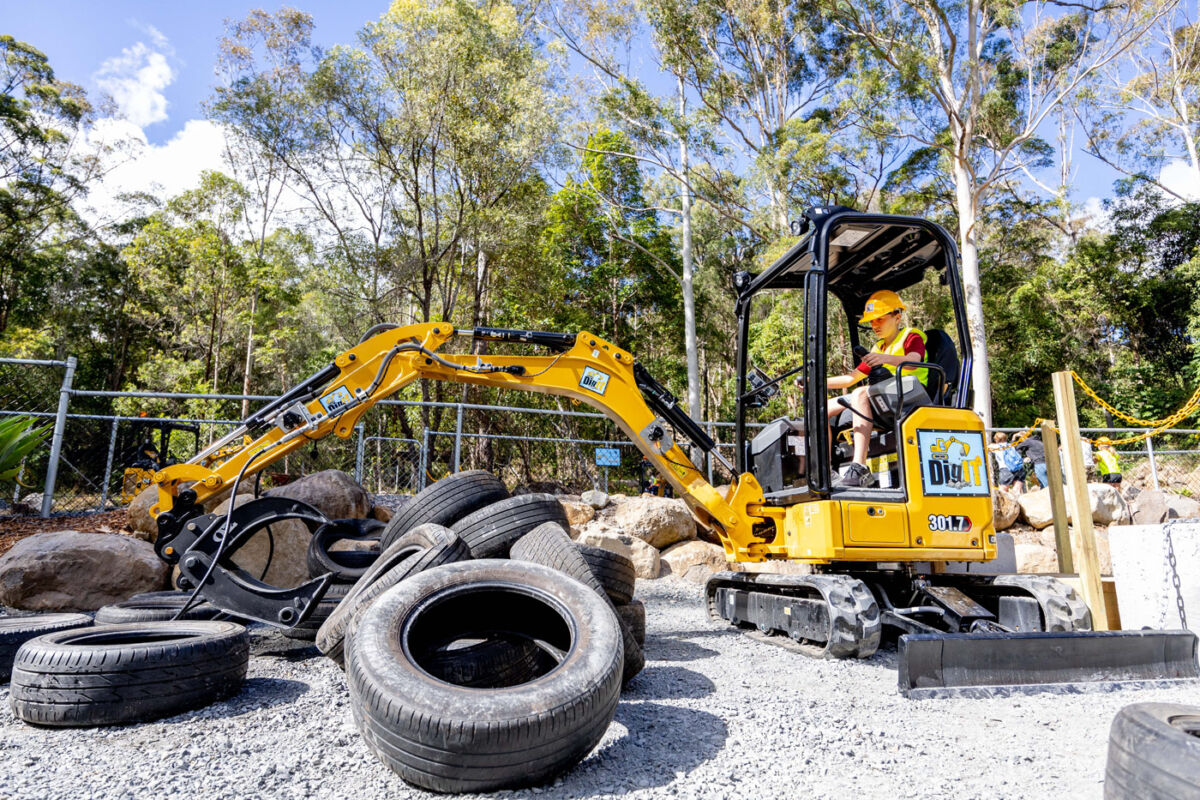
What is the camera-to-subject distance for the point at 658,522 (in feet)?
31.0

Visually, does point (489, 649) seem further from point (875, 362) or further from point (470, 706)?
point (875, 362)

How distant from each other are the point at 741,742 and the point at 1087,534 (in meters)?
3.86

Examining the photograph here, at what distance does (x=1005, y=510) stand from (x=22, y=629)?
39.6 ft

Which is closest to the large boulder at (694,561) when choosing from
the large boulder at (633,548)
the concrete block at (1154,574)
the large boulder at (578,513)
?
the large boulder at (633,548)

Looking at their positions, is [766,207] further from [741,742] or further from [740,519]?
[741,742]

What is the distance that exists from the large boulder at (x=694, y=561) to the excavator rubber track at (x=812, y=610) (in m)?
2.77

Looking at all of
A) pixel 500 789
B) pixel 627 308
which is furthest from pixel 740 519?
pixel 627 308

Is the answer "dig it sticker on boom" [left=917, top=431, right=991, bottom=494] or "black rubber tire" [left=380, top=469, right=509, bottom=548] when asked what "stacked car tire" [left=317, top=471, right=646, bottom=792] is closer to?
"black rubber tire" [left=380, top=469, right=509, bottom=548]

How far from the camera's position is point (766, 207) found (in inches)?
959

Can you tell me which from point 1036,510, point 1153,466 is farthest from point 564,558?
point 1153,466

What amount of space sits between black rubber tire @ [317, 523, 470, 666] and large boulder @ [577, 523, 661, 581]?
14.4 feet

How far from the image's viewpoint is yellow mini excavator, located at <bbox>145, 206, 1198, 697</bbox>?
4.46m

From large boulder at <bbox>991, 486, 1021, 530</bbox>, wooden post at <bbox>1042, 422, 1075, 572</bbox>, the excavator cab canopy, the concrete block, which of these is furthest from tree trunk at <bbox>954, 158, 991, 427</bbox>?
the concrete block

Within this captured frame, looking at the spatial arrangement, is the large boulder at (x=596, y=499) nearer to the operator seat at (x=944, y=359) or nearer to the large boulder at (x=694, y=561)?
the large boulder at (x=694, y=561)
